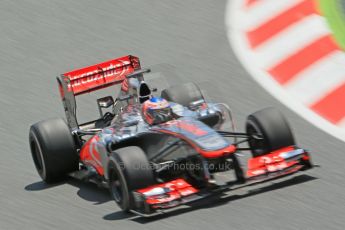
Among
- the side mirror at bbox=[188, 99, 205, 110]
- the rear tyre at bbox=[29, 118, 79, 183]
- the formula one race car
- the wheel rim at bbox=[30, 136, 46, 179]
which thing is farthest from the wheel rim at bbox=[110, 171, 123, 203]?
the wheel rim at bbox=[30, 136, 46, 179]

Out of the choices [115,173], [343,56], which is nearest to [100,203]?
[115,173]

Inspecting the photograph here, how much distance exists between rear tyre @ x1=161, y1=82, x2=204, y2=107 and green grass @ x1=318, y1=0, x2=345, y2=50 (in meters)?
3.18

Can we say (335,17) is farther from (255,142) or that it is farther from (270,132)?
(270,132)

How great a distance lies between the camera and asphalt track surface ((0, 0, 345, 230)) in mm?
9758

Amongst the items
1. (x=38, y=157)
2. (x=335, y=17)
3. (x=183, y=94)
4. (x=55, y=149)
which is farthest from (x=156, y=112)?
(x=335, y=17)

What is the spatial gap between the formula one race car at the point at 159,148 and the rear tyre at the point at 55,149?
12 mm

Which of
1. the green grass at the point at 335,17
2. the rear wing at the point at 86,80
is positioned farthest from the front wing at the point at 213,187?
the green grass at the point at 335,17

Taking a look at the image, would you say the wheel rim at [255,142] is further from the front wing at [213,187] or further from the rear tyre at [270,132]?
the front wing at [213,187]

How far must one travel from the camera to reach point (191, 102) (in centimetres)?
1180

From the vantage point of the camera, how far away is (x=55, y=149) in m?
11.5

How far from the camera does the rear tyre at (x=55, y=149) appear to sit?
11.5 m

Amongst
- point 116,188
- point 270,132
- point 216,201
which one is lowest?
point 216,201

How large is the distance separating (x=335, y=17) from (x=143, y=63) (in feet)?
10.0

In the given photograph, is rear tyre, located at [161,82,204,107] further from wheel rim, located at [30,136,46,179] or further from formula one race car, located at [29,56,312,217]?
wheel rim, located at [30,136,46,179]
